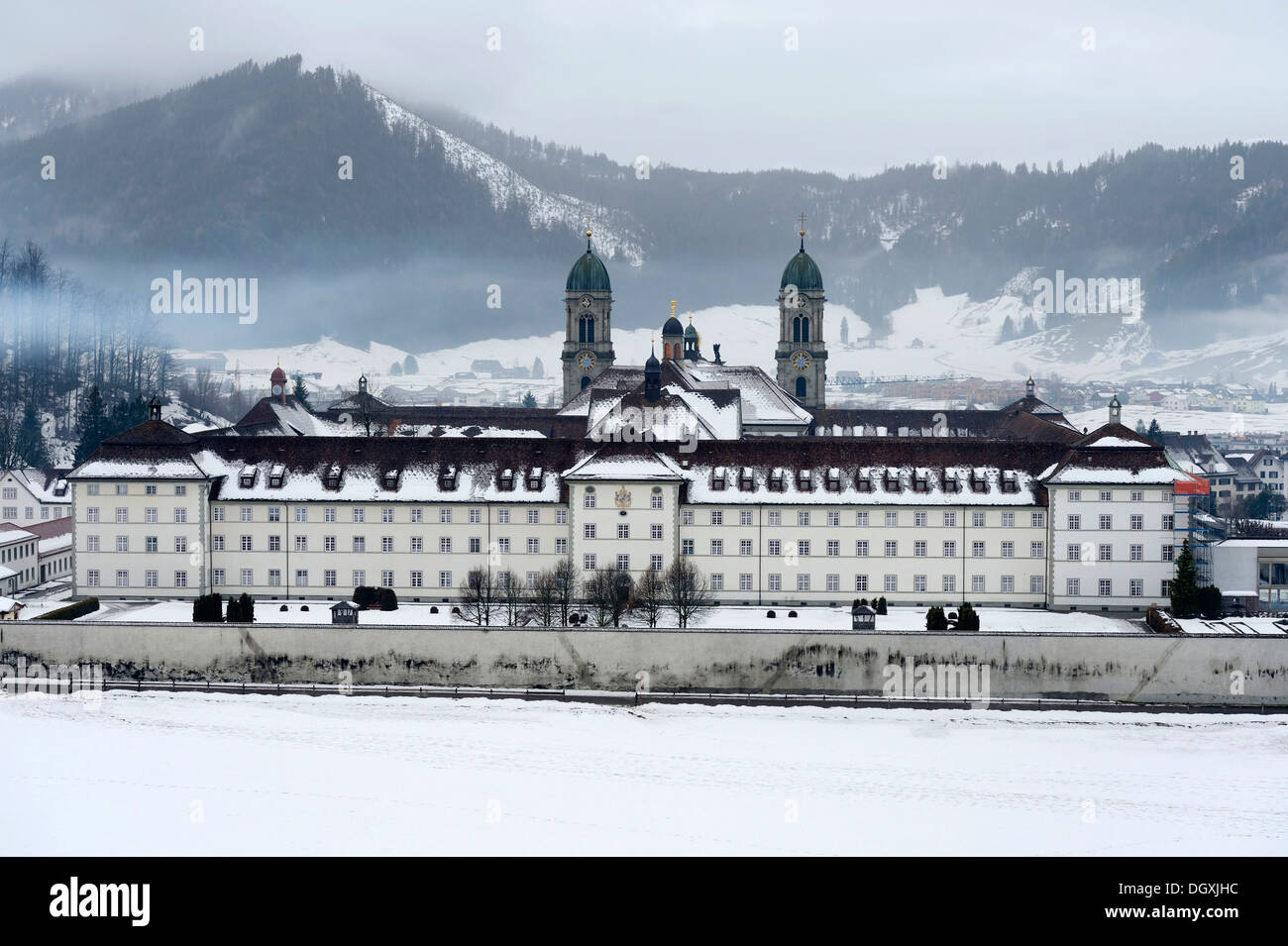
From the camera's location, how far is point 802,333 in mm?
134375

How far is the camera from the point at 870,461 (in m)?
73.5

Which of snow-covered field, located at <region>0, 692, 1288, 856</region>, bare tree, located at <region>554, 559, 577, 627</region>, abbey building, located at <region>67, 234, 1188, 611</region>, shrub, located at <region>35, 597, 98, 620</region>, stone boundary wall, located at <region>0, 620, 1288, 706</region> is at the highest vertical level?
abbey building, located at <region>67, 234, 1188, 611</region>

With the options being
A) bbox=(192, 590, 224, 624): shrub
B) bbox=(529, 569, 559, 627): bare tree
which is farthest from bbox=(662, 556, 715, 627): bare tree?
bbox=(192, 590, 224, 624): shrub

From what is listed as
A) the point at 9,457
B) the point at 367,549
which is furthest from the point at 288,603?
the point at 9,457

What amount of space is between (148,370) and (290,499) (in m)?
116

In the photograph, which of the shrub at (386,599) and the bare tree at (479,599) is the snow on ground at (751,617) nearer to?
the shrub at (386,599)

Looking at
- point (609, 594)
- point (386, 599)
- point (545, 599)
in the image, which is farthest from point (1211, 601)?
point (386, 599)

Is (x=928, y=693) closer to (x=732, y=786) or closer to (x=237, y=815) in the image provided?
(x=732, y=786)

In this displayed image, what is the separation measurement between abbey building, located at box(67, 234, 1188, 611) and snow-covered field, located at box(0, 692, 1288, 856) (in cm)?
1262

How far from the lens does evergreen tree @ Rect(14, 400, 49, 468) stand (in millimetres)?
126438

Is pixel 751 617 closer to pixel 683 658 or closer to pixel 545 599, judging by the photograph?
pixel 683 658

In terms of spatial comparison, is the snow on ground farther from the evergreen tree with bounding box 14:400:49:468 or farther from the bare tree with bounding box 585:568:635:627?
the evergreen tree with bounding box 14:400:49:468

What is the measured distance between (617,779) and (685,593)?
15472 mm

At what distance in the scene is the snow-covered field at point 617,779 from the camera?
45312 mm
